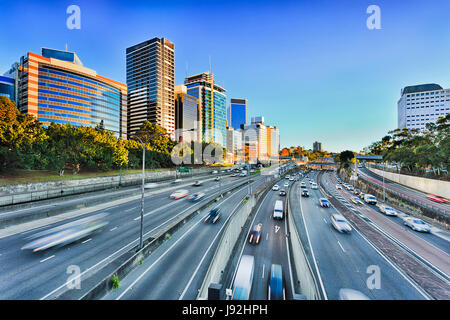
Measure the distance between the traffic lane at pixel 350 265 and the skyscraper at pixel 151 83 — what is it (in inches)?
4121

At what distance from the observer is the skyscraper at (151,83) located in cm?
11406

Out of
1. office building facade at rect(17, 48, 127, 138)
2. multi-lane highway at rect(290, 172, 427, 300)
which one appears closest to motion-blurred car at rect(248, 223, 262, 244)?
multi-lane highway at rect(290, 172, 427, 300)

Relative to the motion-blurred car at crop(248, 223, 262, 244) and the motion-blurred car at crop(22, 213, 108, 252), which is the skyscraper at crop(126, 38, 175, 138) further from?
the motion-blurred car at crop(248, 223, 262, 244)

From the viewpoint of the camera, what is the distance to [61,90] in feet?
263

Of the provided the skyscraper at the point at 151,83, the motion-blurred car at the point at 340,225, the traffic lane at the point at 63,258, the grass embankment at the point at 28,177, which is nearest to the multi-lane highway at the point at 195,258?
the traffic lane at the point at 63,258

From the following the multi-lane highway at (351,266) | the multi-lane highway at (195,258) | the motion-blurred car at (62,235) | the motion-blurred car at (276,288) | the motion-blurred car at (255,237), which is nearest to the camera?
the multi-lane highway at (195,258)

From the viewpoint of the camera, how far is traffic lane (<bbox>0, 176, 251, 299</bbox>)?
1210 cm

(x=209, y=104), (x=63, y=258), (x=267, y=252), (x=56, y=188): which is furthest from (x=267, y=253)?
(x=209, y=104)

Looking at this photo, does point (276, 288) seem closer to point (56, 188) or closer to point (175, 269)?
point (175, 269)

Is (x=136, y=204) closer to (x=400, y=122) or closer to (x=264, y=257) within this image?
(x=264, y=257)

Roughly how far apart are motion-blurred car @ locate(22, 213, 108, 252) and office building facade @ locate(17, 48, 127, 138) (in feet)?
204

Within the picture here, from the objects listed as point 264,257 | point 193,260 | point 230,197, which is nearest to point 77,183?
point 230,197

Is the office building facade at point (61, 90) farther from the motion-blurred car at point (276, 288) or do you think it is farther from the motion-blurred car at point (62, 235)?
the motion-blurred car at point (276, 288)

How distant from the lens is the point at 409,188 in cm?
4925
